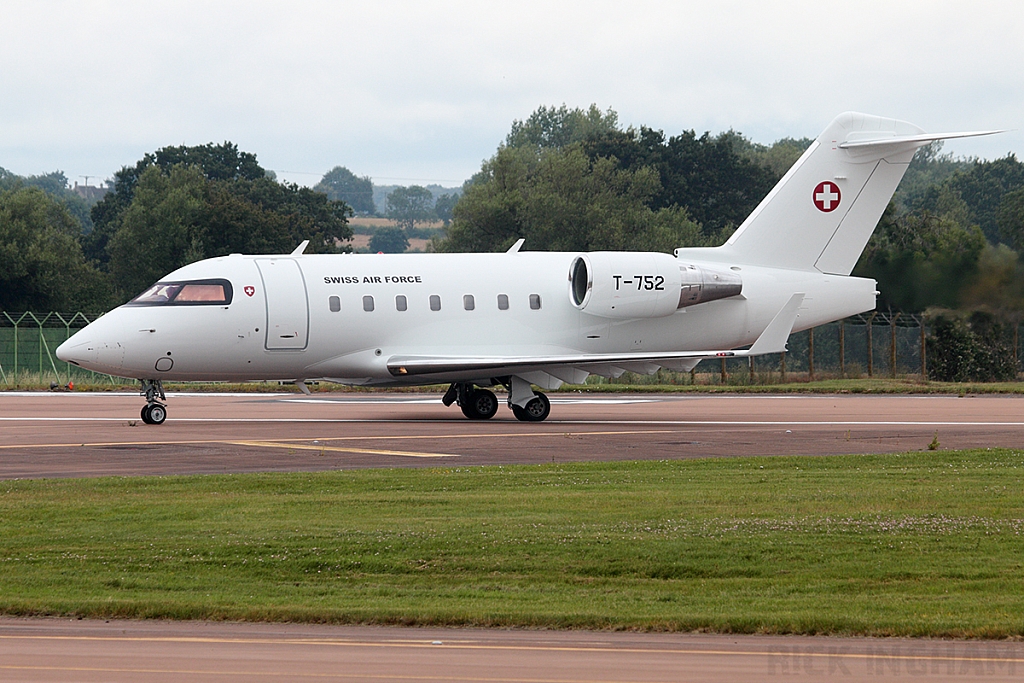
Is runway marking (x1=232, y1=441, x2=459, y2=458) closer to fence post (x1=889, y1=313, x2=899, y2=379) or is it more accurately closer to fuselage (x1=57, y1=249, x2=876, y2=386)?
fuselage (x1=57, y1=249, x2=876, y2=386)

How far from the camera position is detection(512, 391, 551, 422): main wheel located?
94.8 feet

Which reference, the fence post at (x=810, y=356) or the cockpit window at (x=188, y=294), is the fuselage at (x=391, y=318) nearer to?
the cockpit window at (x=188, y=294)

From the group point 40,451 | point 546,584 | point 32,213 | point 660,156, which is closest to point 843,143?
point 40,451

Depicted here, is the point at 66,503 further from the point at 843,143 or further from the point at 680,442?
the point at 843,143

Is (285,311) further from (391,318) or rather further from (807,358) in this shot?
(807,358)

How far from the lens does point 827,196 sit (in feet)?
100

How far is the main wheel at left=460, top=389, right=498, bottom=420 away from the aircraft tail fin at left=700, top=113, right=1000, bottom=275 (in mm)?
6804

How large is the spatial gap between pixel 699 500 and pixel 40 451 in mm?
12255

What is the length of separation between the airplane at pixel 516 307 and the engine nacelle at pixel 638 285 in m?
0.03

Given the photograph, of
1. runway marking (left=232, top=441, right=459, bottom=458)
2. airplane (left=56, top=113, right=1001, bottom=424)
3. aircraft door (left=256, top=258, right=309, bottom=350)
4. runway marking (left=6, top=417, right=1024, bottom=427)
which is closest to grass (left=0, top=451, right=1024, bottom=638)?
runway marking (left=232, top=441, right=459, bottom=458)

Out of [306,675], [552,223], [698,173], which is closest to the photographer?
[306,675]

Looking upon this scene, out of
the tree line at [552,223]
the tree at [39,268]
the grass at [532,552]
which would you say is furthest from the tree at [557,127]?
the grass at [532,552]

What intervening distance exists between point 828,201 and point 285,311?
13.4 meters

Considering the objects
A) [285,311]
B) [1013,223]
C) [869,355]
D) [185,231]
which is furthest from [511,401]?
[185,231]
